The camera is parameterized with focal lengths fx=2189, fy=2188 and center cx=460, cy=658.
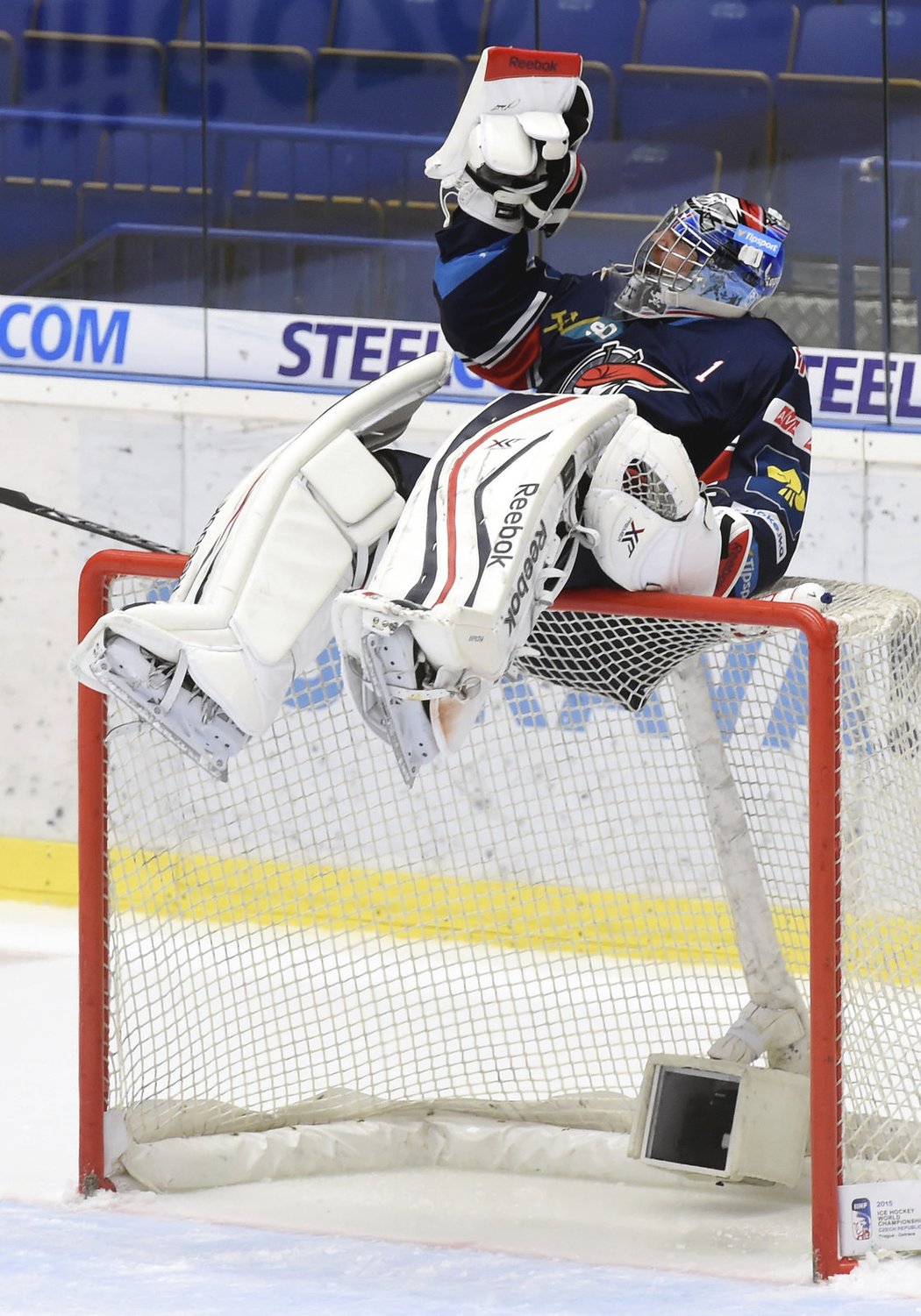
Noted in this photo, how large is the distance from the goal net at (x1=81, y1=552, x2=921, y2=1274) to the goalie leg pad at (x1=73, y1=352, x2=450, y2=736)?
Result: 0.94 ft

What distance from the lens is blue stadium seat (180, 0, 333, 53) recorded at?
464cm

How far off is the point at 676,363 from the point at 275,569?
2.05 ft

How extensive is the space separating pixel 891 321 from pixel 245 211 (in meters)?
1.37

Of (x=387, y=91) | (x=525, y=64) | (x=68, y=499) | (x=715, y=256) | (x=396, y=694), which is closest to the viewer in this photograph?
(x=396, y=694)

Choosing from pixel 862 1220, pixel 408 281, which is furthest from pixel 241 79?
pixel 862 1220

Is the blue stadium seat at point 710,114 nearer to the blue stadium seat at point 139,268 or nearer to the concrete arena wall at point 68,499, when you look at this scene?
the concrete arena wall at point 68,499

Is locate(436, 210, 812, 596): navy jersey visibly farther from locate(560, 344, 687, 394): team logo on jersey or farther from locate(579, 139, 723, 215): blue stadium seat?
locate(579, 139, 723, 215): blue stadium seat

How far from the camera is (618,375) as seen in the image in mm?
2725

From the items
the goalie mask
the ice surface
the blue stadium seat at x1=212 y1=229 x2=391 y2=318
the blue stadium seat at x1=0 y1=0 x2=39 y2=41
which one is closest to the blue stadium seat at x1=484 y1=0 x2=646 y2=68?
the blue stadium seat at x1=212 y1=229 x2=391 y2=318

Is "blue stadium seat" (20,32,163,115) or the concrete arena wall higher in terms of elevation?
"blue stadium seat" (20,32,163,115)

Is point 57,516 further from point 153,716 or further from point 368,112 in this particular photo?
point 368,112

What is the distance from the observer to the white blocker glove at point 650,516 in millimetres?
2451

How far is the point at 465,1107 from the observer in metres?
3.20

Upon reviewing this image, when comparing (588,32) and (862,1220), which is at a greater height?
(588,32)
